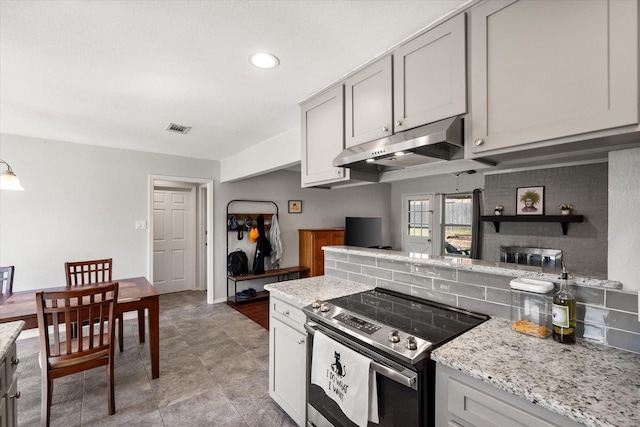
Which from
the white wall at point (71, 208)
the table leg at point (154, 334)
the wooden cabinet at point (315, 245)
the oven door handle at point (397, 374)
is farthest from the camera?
the wooden cabinet at point (315, 245)

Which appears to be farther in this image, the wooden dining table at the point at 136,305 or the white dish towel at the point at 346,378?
the wooden dining table at the point at 136,305

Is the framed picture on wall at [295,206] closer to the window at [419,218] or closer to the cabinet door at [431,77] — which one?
the window at [419,218]

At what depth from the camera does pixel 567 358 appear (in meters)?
1.01

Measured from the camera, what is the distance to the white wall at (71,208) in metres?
3.34

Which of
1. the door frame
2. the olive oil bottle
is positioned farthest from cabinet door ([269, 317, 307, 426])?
the door frame

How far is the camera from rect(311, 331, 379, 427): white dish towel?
120cm

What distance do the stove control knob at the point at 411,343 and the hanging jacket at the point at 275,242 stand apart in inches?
160

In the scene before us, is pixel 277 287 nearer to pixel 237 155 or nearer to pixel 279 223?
pixel 237 155

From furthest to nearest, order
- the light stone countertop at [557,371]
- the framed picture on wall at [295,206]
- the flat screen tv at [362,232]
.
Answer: the flat screen tv at [362,232] → the framed picture on wall at [295,206] → the light stone countertop at [557,371]

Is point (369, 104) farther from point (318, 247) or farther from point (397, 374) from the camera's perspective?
point (318, 247)

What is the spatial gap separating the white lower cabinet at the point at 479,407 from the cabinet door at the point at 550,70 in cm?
91

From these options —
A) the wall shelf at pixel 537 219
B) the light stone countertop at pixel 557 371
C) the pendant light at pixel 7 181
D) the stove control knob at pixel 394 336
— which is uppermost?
the pendant light at pixel 7 181

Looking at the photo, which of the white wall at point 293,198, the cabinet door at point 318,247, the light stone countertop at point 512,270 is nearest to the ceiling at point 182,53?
the light stone countertop at point 512,270

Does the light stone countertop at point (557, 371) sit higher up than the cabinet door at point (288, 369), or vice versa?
the light stone countertop at point (557, 371)
